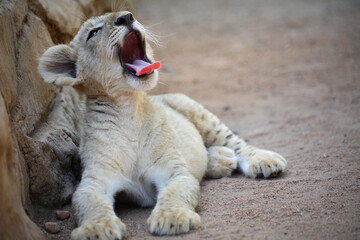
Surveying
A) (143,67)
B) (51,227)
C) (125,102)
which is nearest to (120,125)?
(125,102)

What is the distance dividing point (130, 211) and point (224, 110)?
3.79 m

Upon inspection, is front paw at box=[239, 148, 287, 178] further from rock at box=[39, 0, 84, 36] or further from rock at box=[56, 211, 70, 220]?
rock at box=[39, 0, 84, 36]

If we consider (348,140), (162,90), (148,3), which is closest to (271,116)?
(348,140)

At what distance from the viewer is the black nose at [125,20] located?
13.5 ft

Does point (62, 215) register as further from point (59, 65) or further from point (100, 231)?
point (59, 65)

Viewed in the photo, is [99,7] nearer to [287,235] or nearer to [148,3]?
[287,235]

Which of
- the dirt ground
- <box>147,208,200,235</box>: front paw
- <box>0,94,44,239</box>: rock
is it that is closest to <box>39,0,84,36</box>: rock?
the dirt ground

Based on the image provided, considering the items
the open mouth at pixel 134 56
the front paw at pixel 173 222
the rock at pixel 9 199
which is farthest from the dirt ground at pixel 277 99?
the rock at pixel 9 199

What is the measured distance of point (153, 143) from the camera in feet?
13.8

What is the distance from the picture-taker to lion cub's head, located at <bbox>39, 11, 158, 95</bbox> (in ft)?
13.3

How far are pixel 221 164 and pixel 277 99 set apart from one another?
3.21 m

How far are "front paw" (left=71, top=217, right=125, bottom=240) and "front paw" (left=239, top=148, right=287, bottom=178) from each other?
1867 millimetres

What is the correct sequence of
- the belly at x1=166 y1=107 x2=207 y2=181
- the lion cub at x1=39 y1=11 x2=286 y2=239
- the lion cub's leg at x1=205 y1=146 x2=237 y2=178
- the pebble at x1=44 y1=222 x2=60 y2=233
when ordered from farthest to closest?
the lion cub's leg at x1=205 y1=146 x2=237 y2=178
the belly at x1=166 y1=107 x2=207 y2=181
the lion cub at x1=39 y1=11 x2=286 y2=239
the pebble at x1=44 y1=222 x2=60 y2=233

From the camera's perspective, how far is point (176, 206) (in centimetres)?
356
